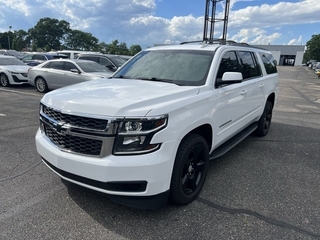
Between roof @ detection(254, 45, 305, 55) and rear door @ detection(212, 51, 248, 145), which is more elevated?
roof @ detection(254, 45, 305, 55)

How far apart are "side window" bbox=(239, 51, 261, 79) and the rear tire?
9160 mm

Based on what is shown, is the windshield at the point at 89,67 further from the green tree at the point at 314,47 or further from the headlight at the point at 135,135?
the green tree at the point at 314,47

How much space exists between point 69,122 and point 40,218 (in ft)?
3.55

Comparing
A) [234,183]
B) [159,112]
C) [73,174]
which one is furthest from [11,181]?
[234,183]

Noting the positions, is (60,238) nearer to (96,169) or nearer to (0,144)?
(96,169)

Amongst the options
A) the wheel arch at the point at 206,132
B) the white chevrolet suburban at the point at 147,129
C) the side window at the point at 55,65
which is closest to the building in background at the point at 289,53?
the side window at the point at 55,65

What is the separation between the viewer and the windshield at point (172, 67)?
3.36m

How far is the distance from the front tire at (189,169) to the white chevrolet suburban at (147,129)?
0.4 inches

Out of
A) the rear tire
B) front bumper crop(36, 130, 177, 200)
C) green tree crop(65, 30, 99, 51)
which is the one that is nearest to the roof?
green tree crop(65, 30, 99, 51)

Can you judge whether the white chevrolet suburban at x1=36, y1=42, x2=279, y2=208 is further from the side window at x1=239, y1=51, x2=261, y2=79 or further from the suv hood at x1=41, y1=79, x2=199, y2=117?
the side window at x1=239, y1=51, x2=261, y2=79

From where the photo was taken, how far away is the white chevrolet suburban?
2301mm

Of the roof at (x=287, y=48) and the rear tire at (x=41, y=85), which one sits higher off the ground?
the roof at (x=287, y=48)

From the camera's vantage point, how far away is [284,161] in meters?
4.28

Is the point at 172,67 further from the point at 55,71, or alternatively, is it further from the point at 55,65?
the point at 55,65
